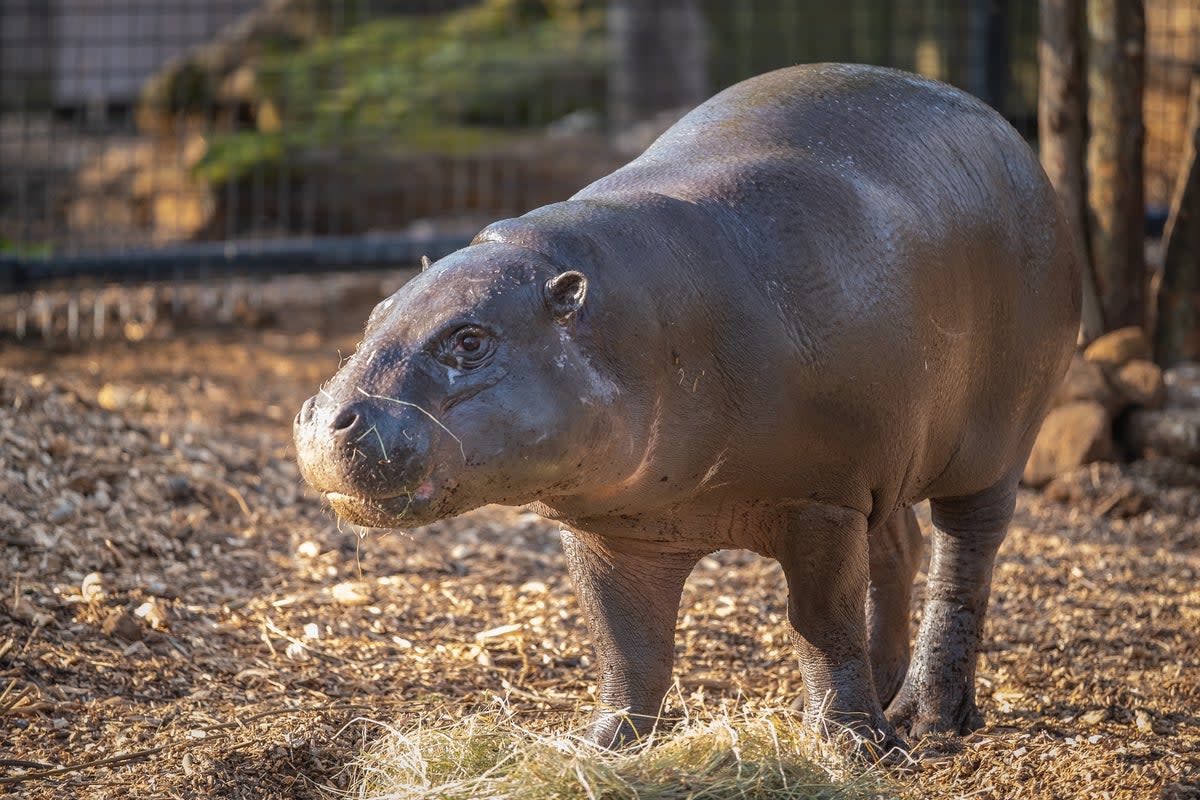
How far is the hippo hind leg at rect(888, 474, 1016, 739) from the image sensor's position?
14.5 ft

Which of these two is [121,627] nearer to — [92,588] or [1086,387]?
[92,588]

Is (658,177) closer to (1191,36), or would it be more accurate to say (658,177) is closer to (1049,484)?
(1049,484)

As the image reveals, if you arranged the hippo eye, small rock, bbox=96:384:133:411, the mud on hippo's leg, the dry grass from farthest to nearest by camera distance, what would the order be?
1. small rock, bbox=96:384:133:411
2. the mud on hippo's leg
3. the dry grass
4. the hippo eye

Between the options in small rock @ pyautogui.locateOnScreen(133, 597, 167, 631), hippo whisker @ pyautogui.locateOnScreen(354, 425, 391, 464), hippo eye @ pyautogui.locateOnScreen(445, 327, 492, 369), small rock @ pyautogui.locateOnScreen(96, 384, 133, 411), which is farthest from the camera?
small rock @ pyautogui.locateOnScreen(96, 384, 133, 411)

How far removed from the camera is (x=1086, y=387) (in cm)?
695

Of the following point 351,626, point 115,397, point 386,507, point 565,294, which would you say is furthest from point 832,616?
point 115,397

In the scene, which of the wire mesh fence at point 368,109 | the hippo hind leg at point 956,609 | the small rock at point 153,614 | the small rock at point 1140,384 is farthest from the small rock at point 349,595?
the wire mesh fence at point 368,109

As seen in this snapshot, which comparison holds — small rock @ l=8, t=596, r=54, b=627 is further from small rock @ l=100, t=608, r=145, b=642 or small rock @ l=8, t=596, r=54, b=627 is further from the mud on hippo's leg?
the mud on hippo's leg

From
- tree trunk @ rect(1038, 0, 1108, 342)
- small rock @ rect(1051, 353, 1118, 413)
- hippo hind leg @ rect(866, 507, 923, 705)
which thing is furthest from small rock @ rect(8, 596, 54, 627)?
tree trunk @ rect(1038, 0, 1108, 342)

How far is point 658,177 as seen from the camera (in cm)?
388

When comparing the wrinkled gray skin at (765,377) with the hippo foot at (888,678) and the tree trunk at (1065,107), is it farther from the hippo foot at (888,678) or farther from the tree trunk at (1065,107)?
the tree trunk at (1065,107)

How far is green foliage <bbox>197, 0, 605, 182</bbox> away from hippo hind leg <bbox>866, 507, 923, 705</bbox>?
23.1 feet

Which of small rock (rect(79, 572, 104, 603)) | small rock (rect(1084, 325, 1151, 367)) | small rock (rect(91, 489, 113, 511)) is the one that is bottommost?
small rock (rect(91, 489, 113, 511))

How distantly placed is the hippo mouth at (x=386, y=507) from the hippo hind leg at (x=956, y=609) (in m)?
1.84
